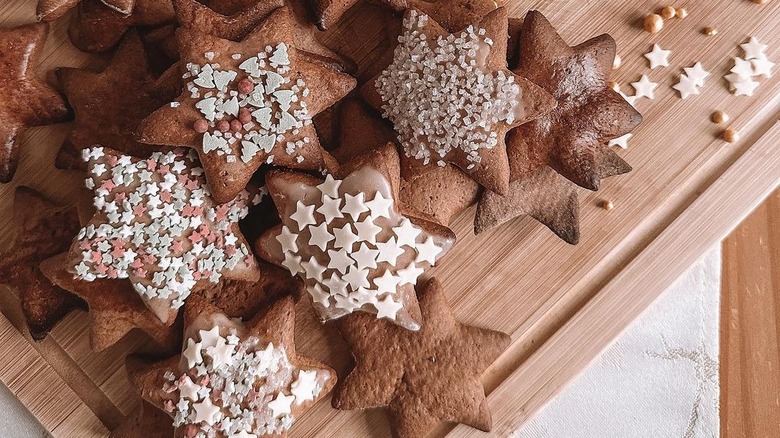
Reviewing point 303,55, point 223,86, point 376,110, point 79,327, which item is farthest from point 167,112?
point 79,327

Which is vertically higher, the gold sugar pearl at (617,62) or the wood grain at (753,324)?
the gold sugar pearl at (617,62)

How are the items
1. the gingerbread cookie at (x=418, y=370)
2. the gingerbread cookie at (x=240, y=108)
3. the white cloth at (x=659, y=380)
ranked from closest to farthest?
the gingerbread cookie at (x=240, y=108), the gingerbread cookie at (x=418, y=370), the white cloth at (x=659, y=380)

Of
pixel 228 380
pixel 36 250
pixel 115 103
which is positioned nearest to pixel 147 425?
pixel 228 380

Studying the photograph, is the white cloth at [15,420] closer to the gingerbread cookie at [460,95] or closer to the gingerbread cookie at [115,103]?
the gingerbread cookie at [115,103]

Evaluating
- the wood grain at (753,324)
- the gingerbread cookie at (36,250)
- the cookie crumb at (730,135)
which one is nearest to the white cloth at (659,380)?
the wood grain at (753,324)

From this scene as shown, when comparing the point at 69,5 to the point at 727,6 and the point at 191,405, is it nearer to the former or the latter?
the point at 191,405

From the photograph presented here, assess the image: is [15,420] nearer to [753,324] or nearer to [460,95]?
[460,95]

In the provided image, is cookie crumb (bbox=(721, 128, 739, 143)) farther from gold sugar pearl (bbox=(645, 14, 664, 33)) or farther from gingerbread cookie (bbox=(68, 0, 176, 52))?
gingerbread cookie (bbox=(68, 0, 176, 52))
